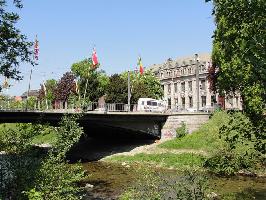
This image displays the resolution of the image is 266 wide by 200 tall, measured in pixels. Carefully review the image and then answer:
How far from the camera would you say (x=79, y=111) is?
58.7ft

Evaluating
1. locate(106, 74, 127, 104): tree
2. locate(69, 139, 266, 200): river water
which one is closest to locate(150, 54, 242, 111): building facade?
locate(106, 74, 127, 104): tree

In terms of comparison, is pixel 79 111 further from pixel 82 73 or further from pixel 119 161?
pixel 82 73

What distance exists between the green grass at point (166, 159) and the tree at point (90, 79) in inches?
1414

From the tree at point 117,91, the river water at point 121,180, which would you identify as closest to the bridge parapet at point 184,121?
the river water at point 121,180

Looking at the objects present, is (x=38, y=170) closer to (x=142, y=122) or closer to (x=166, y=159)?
(x=166, y=159)

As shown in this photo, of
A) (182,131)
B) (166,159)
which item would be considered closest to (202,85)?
(182,131)

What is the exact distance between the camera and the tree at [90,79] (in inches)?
3873

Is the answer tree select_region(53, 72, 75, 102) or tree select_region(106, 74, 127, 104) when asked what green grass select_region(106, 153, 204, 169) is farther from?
tree select_region(53, 72, 75, 102)

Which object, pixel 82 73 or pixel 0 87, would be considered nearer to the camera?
pixel 0 87

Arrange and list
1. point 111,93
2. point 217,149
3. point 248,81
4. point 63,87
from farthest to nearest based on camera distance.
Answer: point 63,87 < point 111,93 < point 217,149 < point 248,81

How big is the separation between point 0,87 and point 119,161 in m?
39.4

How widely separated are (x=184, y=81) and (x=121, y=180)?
87258 millimetres

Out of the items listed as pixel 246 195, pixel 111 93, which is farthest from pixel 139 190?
pixel 111 93

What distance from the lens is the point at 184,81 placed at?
12631cm
